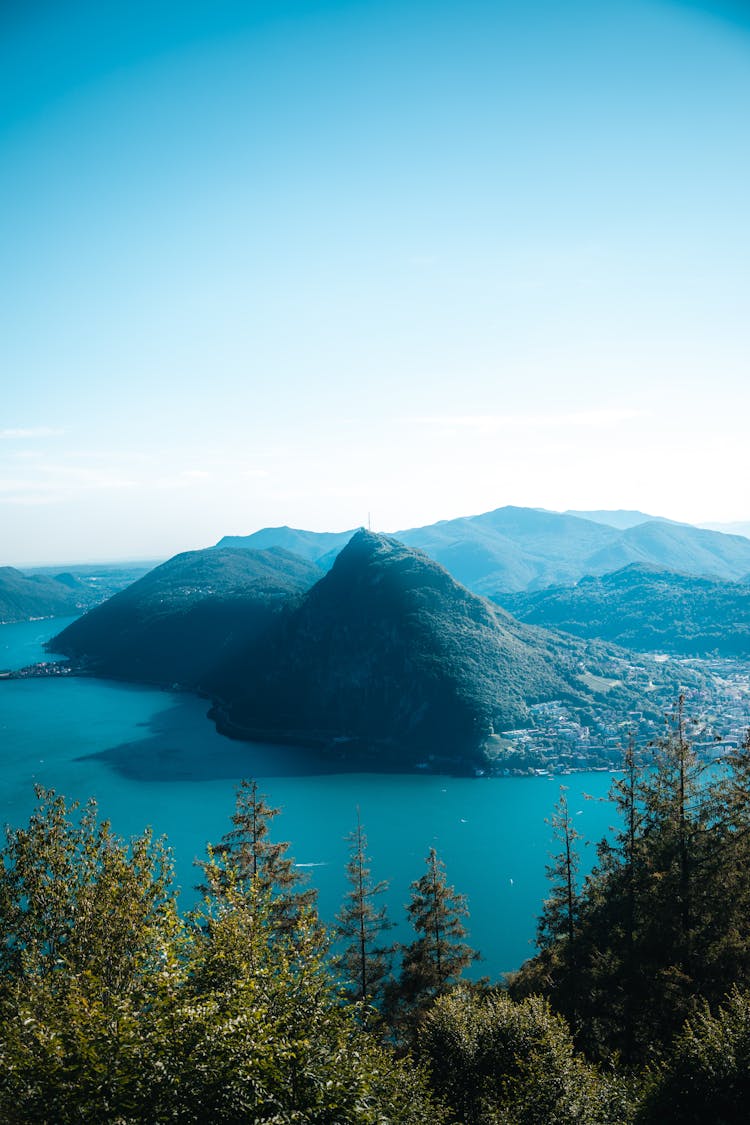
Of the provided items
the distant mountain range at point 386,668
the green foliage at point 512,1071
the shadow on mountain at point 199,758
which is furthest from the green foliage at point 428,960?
the distant mountain range at point 386,668

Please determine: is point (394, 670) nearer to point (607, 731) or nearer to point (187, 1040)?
point (607, 731)

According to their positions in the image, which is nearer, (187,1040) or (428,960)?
(187,1040)

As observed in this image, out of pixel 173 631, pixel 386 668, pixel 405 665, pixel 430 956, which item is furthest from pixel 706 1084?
pixel 173 631

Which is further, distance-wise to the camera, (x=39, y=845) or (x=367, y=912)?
(x=367, y=912)

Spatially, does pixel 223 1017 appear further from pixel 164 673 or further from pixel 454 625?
pixel 164 673

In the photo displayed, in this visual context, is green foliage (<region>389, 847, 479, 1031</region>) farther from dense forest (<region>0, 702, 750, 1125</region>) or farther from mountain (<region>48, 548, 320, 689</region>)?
mountain (<region>48, 548, 320, 689</region>)

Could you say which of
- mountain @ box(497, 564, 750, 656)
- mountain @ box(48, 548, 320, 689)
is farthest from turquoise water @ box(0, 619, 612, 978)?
mountain @ box(497, 564, 750, 656)

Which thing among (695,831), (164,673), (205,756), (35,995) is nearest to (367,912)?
(695,831)
